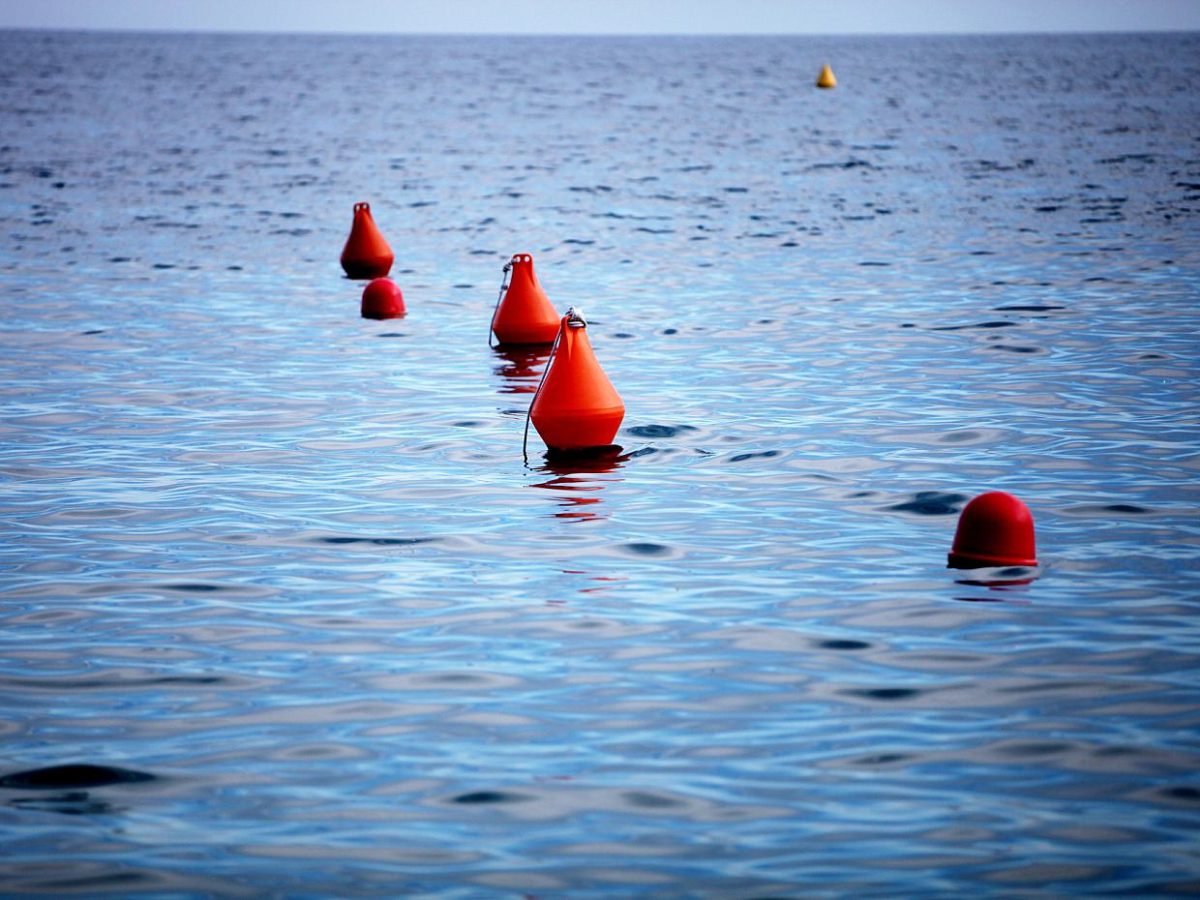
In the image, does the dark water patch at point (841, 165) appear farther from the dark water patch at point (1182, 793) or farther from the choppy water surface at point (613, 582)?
the dark water patch at point (1182, 793)

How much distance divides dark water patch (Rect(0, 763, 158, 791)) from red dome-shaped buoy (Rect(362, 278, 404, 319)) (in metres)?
11.3

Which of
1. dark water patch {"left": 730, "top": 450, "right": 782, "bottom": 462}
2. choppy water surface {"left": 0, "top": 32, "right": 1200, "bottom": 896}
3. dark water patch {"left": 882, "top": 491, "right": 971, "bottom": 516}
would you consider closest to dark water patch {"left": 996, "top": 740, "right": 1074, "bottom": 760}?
choppy water surface {"left": 0, "top": 32, "right": 1200, "bottom": 896}

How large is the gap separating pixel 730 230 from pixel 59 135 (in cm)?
2704

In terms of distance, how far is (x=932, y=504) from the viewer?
30.1 feet

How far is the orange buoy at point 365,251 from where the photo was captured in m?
20.0

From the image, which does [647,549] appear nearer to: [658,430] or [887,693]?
[887,693]

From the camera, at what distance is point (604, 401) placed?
34.1 ft

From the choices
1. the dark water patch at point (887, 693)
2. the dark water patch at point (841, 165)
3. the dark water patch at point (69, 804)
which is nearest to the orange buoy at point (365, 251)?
the dark water patch at point (887, 693)

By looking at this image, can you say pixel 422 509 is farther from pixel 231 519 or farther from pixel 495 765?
pixel 495 765

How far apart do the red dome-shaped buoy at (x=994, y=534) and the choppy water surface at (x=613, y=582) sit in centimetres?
22

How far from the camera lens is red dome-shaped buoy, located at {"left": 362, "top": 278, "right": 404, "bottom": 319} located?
1683cm

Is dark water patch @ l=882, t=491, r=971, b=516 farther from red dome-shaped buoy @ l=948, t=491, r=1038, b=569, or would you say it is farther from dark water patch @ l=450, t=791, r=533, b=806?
dark water patch @ l=450, t=791, r=533, b=806

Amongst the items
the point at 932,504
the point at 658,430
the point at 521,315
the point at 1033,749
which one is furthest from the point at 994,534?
the point at 521,315

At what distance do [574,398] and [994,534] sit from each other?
325 centimetres
